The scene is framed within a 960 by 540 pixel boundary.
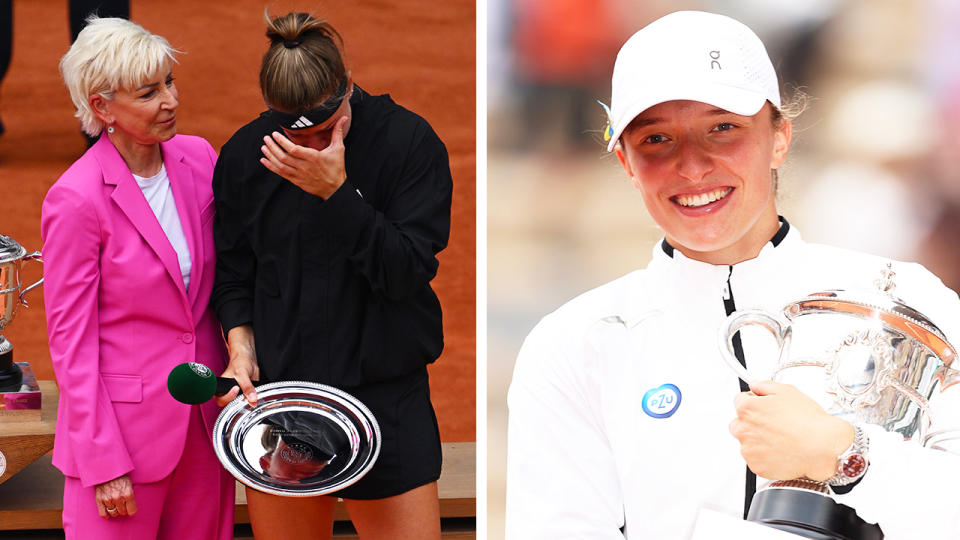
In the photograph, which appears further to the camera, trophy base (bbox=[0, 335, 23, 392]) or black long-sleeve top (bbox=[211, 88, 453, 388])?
trophy base (bbox=[0, 335, 23, 392])

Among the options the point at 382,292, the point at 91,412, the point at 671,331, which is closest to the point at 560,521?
the point at 671,331

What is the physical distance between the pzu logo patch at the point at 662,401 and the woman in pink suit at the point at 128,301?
107cm

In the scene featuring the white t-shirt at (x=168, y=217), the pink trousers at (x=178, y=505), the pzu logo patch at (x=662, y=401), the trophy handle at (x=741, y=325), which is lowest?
the pink trousers at (x=178, y=505)

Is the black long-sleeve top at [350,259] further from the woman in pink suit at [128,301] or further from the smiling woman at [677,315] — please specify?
the smiling woman at [677,315]

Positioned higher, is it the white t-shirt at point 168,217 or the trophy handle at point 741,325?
the white t-shirt at point 168,217

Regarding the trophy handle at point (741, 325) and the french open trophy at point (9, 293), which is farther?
the french open trophy at point (9, 293)

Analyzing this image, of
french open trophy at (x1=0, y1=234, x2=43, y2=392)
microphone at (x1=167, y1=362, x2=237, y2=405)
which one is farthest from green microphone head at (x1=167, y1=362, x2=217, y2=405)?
french open trophy at (x1=0, y1=234, x2=43, y2=392)

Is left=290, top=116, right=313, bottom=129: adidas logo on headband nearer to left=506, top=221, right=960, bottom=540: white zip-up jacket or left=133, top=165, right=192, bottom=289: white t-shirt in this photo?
left=133, top=165, right=192, bottom=289: white t-shirt

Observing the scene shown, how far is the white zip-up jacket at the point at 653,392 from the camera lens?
4.81 ft

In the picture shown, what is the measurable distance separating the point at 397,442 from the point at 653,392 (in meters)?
0.76

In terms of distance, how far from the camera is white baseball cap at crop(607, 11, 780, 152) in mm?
1405

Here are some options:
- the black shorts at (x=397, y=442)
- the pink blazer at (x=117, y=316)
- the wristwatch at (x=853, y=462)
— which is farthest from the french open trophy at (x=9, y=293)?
the wristwatch at (x=853, y=462)

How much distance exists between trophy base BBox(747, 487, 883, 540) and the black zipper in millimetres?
177

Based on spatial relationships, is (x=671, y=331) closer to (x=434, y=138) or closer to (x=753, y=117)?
(x=753, y=117)
